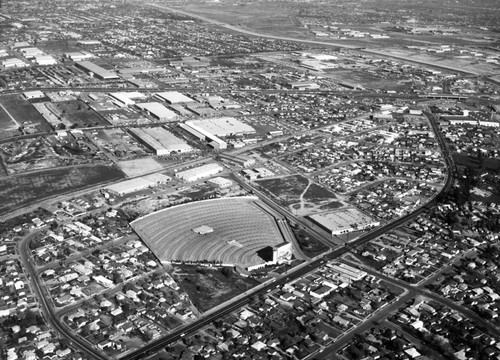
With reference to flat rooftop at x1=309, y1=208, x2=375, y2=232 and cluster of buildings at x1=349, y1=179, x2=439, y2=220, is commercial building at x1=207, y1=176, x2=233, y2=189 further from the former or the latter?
cluster of buildings at x1=349, y1=179, x2=439, y2=220

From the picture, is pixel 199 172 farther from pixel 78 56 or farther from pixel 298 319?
pixel 78 56

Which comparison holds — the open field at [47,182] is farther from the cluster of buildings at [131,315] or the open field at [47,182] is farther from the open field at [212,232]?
the cluster of buildings at [131,315]

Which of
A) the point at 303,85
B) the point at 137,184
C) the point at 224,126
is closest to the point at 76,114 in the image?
the point at 224,126

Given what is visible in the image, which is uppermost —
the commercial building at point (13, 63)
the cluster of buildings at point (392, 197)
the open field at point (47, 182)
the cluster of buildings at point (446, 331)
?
the cluster of buildings at point (446, 331)

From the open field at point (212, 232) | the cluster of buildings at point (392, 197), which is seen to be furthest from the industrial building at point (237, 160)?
the cluster of buildings at point (392, 197)

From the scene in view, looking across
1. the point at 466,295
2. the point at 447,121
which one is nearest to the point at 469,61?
the point at 447,121

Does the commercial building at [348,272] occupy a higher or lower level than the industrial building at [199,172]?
higher

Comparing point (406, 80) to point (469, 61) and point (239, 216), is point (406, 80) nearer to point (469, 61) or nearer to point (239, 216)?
point (469, 61)
